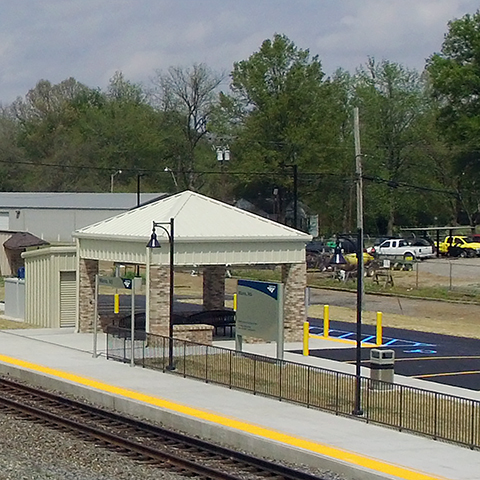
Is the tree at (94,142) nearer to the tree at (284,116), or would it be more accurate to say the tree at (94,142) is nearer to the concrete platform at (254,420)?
the tree at (284,116)

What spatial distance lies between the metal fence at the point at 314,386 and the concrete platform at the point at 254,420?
0.34 meters

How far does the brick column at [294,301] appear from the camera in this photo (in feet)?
101

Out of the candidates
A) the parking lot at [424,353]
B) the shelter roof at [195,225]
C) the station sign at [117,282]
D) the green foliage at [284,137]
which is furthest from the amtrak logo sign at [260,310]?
the green foliage at [284,137]

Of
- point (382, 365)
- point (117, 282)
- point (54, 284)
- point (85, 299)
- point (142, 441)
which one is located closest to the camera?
point (142, 441)

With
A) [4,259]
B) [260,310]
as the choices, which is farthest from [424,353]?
[4,259]

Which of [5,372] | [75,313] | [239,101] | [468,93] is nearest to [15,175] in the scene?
[239,101]

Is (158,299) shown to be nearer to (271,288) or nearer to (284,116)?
(271,288)

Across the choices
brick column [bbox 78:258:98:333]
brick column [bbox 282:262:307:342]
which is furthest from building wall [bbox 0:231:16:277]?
brick column [bbox 282:262:307:342]

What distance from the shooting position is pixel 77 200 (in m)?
82.1

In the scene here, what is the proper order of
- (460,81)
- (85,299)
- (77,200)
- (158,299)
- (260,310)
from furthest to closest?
(77,200) → (460,81) → (85,299) → (158,299) → (260,310)

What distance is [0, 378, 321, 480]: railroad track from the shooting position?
48.4 feet

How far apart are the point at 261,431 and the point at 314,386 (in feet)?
11.0

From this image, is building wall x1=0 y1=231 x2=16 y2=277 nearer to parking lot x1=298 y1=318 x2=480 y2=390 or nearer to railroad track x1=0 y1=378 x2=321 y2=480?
parking lot x1=298 y1=318 x2=480 y2=390

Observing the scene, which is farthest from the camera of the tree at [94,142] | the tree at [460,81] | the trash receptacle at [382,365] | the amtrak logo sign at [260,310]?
the tree at [94,142]
